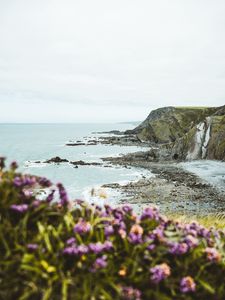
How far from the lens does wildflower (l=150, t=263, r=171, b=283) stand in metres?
3.35

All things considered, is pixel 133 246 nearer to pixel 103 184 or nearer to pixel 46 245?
pixel 46 245

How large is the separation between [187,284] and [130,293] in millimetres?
576

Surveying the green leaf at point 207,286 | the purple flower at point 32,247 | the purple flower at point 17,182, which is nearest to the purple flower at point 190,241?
the green leaf at point 207,286

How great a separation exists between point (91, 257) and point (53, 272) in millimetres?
378

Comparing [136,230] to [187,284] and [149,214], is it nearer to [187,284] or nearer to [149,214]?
[149,214]

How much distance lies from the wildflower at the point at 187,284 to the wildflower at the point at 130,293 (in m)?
0.44

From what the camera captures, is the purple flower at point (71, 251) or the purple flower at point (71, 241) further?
the purple flower at point (71, 241)

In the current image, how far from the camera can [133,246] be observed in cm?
377

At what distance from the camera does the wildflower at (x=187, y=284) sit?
3.38 metres

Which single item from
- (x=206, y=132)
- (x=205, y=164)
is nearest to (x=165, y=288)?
(x=205, y=164)

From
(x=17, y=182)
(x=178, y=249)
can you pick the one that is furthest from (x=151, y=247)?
(x=17, y=182)

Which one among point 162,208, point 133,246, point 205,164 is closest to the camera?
point 133,246

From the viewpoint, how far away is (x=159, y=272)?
336cm

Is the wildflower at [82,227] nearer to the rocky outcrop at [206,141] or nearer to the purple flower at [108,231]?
the purple flower at [108,231]
